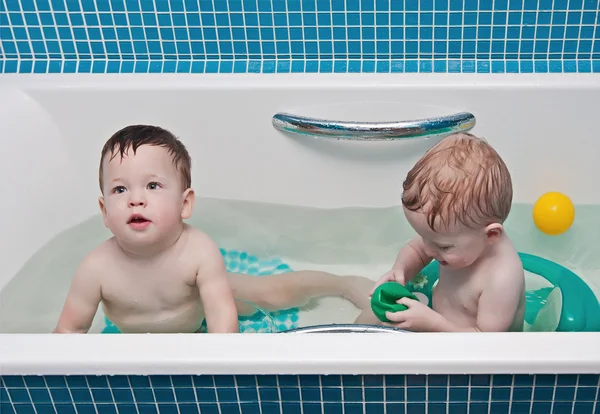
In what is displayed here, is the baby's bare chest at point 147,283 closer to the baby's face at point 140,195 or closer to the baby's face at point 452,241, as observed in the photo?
the baby's face at point 140,195

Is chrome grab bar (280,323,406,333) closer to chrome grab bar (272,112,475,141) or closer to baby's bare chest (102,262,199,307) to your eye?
baby's bare chest (102,262,199,307)

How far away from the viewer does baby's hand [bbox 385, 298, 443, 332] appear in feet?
3.67

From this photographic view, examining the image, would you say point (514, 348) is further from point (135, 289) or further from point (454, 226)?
point (135, 289)

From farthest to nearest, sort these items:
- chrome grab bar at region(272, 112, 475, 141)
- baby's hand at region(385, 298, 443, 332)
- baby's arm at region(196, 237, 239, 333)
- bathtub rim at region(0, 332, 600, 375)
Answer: chrome grab bar at region(272, 112, 475, 141)
baby's arm at region(196, 237, 239, 333)
baby's hand at region(385, 298, 443, 332)
bathtub rim at region(0, 332, 600, 375)

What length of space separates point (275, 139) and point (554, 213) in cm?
62

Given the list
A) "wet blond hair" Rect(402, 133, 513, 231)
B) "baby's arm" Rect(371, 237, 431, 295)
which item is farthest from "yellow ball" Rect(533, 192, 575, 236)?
"wet blond hair" Rect(402, 133, 513, 231)

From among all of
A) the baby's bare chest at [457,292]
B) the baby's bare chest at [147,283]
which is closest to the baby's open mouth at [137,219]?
the baby's bare chest at [147,283]

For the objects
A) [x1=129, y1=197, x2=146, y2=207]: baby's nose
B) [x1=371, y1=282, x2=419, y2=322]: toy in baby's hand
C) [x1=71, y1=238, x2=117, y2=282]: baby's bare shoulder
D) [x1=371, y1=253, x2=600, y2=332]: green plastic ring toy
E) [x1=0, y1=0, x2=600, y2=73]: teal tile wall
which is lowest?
[x1=371, y1=253, x2=600, y2=332]: green plastic ring toy

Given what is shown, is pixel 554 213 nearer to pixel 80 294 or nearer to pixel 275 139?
pixel 275 139

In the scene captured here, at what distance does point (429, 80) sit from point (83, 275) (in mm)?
802

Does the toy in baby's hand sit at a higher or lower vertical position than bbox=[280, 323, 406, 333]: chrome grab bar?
lower

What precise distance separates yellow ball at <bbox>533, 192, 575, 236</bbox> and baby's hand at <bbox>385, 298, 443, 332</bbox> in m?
0.53

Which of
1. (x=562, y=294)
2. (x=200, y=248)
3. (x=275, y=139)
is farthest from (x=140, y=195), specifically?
(x=562, y=294)

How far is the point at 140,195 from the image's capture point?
1.16 meters
